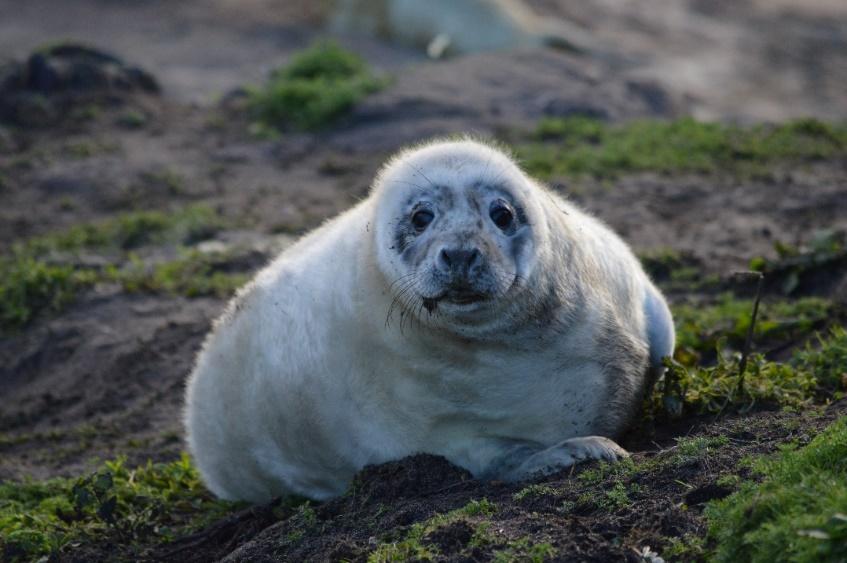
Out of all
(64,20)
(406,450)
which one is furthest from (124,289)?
(64,20)

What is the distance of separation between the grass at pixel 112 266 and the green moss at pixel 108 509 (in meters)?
2.33

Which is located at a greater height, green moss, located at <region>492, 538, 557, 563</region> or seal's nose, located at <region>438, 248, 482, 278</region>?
seal's nose, located at <region>438, 248, 482, 278</region>

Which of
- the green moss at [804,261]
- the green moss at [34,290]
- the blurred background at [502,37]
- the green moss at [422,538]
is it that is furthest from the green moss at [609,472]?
the blurred background at [502,37]

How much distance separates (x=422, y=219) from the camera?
5254 mm

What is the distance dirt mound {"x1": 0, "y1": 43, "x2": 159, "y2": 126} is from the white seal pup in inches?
297

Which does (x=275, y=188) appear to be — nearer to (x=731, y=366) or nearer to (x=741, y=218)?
(x=741, y=218)

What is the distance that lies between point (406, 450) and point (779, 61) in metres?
11.1

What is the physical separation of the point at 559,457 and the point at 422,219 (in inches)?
44.1

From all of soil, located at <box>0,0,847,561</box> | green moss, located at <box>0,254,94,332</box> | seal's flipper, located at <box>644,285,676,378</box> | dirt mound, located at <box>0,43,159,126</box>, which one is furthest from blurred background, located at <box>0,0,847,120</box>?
seal's flipper, located at <box>644,285,676,378</box>

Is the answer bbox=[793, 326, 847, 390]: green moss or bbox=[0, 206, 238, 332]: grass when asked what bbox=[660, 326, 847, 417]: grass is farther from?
Answer: bbox=[0, 206, 238, 332]: grass

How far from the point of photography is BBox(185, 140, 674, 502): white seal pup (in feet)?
16.8

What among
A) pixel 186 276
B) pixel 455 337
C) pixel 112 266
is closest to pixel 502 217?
pixel 455 337

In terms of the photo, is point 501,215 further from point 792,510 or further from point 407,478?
point 792,510

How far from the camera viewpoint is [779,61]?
15062 mm
